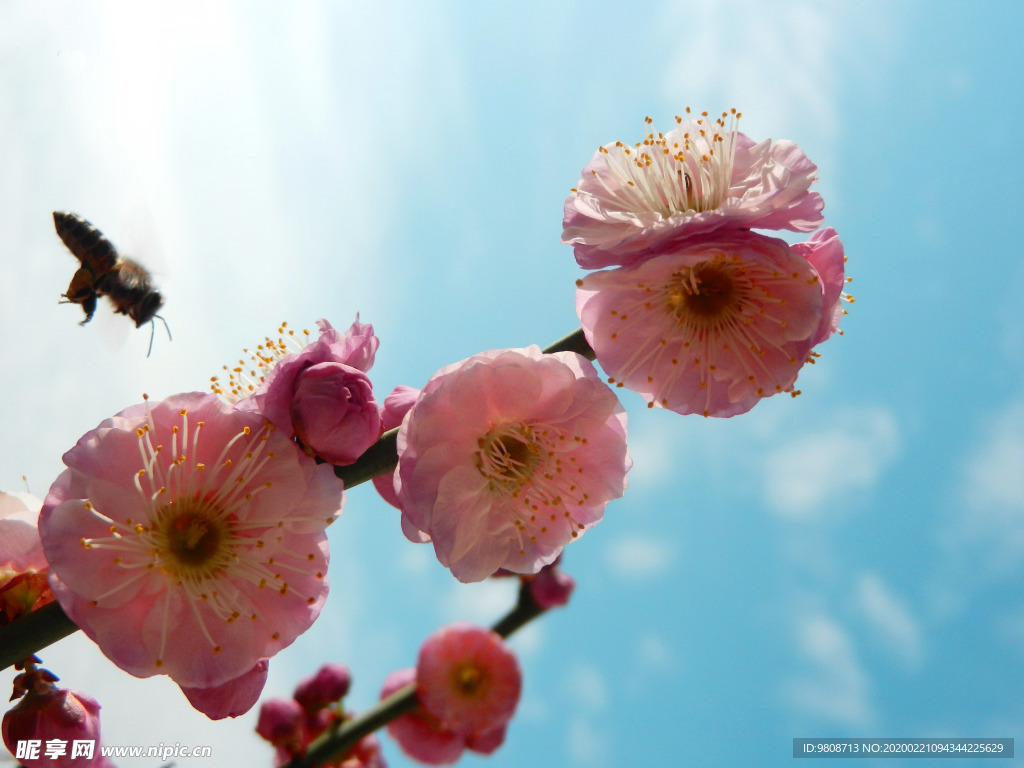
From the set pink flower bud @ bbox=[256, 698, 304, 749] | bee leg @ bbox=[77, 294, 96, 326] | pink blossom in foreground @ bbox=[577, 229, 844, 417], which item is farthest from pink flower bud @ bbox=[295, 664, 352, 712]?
pink blossom in foreground @ bbox=[577, 229, 844, 417]

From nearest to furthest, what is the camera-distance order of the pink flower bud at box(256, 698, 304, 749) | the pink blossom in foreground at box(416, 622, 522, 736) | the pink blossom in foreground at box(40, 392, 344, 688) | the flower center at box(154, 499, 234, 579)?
the pink blossom in foreground at box(40, 392, 344, 688), the flower center at box(154, 499, 234, 579), the pink flower bud at box(256, 698, 304, 749), the pink blossom in foreground at box(416, 622, 522, 736)

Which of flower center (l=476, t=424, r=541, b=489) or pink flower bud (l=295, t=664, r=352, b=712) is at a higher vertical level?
flower center (l=476, t=424, r=541, b=489)

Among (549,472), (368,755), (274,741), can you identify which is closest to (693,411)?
(549,472)

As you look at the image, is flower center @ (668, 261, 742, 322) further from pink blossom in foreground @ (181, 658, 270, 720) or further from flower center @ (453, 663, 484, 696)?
flower center @ (453, 663, 484, 696)

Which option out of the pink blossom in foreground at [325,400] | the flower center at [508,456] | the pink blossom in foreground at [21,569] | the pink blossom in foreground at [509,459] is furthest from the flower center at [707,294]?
the pink blossom in foreground at [21,569]

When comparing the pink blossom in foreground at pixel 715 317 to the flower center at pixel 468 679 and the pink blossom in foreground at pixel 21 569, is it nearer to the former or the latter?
the pink blossom in foreground at pixel 21 569

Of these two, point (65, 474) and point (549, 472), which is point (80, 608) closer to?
point (65, 474)

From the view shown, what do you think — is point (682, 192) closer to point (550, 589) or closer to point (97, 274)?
point (97, 274)
